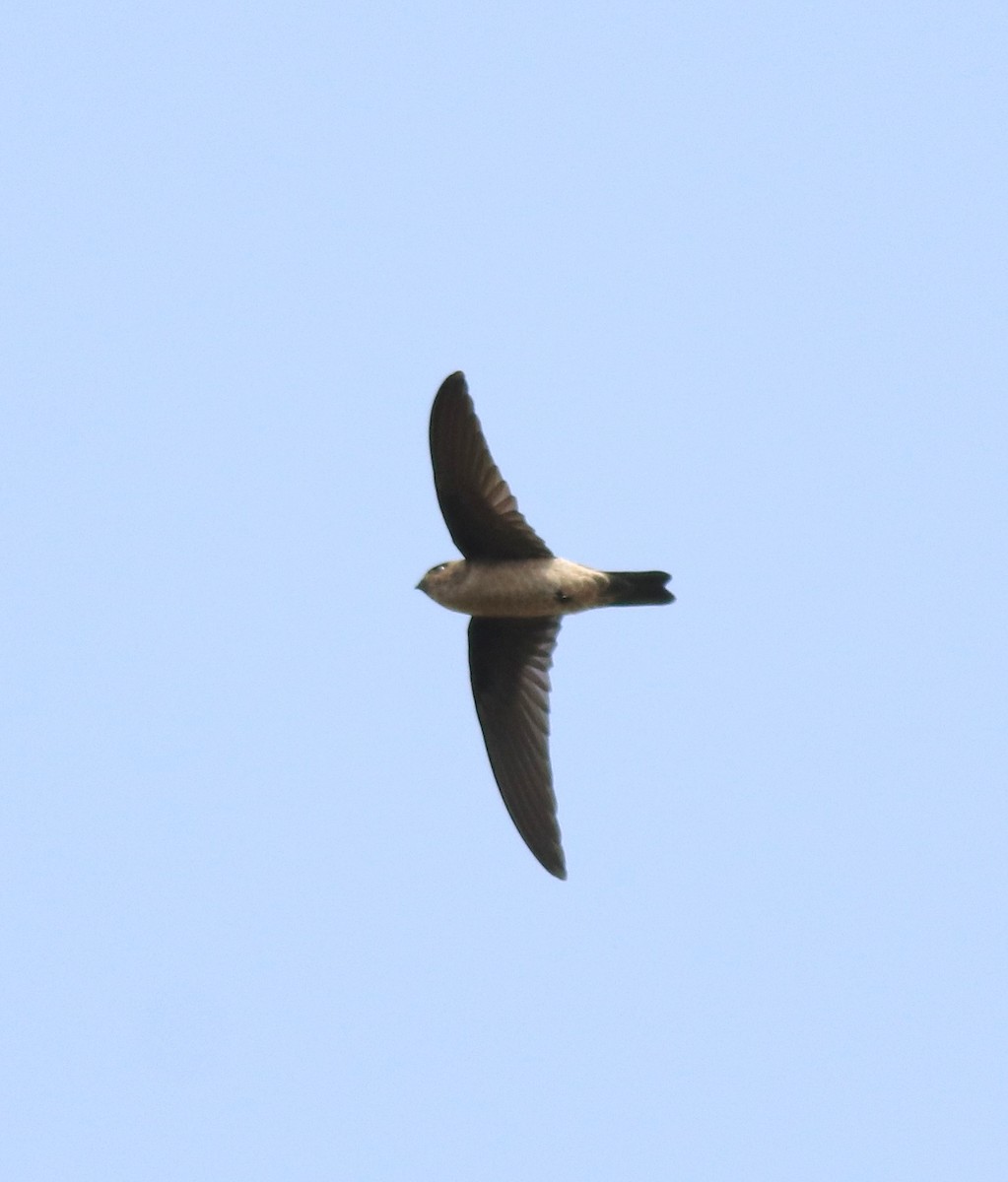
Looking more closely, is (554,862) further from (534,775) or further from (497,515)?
(497,515)

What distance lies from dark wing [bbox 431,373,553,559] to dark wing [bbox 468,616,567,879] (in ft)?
1.32

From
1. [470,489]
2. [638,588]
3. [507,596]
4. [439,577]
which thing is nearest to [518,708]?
[507,596]

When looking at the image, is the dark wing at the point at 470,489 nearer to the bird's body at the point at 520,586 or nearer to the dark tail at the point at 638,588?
the bird's body at the point at 520,586

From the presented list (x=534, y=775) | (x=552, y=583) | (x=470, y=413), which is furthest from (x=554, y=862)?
(x=470, y=413)

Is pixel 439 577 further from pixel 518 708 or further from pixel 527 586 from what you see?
pixel 518 708

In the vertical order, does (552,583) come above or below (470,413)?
below

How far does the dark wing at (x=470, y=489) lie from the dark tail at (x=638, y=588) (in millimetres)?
313

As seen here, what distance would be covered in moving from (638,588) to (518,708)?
787 millimetres

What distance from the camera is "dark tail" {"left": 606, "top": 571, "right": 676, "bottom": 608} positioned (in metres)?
9.74

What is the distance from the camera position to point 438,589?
9.88m

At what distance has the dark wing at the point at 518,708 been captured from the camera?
9906 millimetres

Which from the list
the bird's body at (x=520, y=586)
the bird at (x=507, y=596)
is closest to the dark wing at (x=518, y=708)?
the bird at (x=507, y=596)

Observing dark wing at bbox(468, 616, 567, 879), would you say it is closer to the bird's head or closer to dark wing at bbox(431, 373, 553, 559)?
the bird's head

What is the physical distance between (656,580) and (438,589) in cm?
94
